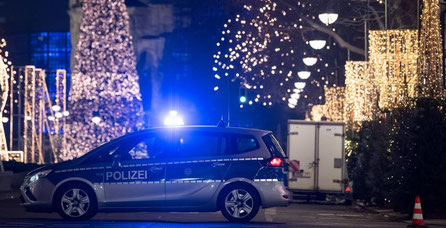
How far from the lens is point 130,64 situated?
2288 inches

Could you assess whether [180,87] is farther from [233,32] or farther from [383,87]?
[383,87]

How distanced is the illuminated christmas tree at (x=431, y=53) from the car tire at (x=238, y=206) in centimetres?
825

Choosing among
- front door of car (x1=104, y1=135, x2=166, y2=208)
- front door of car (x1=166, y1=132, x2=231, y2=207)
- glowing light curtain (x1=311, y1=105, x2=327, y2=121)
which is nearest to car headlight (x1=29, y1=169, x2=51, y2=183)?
front door of car (x1=104, y1=135, x2=166, y2=208)

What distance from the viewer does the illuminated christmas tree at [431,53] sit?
2795 cm

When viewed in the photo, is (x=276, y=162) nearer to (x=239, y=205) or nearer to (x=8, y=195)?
(x=239, y=205)

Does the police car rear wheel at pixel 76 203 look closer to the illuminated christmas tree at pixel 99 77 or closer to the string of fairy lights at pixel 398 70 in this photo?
the string of fairy lights at pixel 398 70

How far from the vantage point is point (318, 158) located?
34.1m

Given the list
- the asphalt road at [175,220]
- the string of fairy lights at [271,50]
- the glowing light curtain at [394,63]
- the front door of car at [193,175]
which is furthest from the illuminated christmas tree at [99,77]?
the front door of car at [193,175]

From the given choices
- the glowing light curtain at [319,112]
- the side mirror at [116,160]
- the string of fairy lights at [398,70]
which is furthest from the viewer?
the glowing light curtain at [319,112]

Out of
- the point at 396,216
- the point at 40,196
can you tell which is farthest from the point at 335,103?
the point at 40,196

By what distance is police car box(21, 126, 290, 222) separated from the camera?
68.9 ft

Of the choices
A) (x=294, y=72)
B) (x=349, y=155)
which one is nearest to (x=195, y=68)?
(x=294, y=72)

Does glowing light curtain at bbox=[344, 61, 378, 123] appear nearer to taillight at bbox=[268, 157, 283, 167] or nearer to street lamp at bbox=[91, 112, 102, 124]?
taillight at bbox=[268, 157, 283, 167]

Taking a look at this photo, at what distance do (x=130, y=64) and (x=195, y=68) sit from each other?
5507 cm
